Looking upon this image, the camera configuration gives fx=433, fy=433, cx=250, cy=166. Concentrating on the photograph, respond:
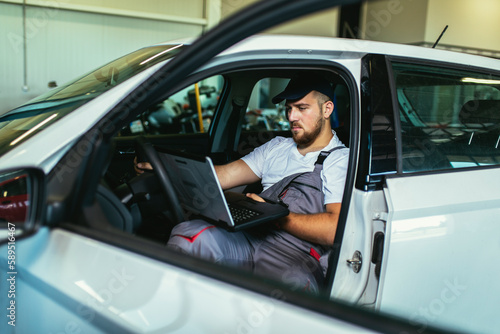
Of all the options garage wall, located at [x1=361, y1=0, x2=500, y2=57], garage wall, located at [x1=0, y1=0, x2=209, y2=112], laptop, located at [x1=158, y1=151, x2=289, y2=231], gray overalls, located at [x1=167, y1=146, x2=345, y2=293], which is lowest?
gray overalls, located at [x1=167, y1=146, x2=345, y2=293]

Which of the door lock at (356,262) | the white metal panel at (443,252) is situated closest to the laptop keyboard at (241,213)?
the door lock at (356,262)

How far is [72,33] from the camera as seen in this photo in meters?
7.75

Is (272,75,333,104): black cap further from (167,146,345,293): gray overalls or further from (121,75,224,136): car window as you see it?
(121,75,224,136): car window

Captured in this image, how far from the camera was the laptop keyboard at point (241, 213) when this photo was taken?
1589 mm

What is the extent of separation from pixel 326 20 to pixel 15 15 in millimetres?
6245

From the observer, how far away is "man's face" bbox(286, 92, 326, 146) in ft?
7.02

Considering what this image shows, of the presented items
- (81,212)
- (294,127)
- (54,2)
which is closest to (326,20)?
(54,2)

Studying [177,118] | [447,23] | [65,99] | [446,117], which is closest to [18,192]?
[65,99]

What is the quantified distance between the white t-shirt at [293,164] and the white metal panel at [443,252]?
0.44m

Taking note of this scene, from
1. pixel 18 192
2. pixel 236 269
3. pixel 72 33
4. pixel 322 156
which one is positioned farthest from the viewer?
pixel 72 33

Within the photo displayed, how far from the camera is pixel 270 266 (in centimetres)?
172

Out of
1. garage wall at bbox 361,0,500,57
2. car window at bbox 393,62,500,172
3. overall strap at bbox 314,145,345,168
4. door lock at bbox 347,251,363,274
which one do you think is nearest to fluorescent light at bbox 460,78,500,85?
car window at bbox 393,62,500,172

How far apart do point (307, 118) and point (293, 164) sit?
24 centimetres

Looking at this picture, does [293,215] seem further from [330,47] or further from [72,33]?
[72,33]
